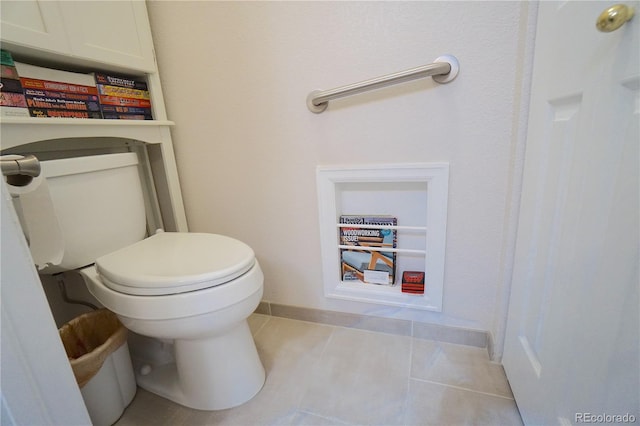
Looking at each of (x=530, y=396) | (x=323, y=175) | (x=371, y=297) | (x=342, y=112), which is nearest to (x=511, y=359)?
(x=530, y=396)

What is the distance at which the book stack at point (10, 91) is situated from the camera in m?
0.72

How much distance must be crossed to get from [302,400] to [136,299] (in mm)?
555

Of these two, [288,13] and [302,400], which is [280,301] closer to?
[302,400]

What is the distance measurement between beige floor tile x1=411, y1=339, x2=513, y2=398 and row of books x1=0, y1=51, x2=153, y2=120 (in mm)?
1354

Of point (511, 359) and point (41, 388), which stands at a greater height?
point (41, 388)

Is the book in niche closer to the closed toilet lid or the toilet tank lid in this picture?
the closed toilet lid

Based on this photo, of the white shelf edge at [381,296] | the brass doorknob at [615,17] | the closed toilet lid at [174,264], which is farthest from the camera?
the white shelf edge at [381,296]

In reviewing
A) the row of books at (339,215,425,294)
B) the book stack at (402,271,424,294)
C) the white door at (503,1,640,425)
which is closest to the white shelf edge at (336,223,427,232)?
the row of books at (339,215,425,294)

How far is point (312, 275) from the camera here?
3.75 feet

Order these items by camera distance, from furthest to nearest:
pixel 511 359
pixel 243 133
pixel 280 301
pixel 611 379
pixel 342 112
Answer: pixel 280 301
pixel 243 133
pixel 342 112
pixel 511 359
pixel 611 379

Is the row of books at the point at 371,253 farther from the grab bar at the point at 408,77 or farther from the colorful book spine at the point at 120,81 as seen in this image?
the colorful book spine at the point at 120,81

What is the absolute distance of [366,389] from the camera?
2.86 ft

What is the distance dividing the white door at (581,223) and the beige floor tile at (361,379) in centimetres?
34

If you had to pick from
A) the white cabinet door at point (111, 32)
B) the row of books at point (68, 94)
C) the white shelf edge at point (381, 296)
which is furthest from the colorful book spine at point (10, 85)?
the white shelf edge at point (381, 296)
